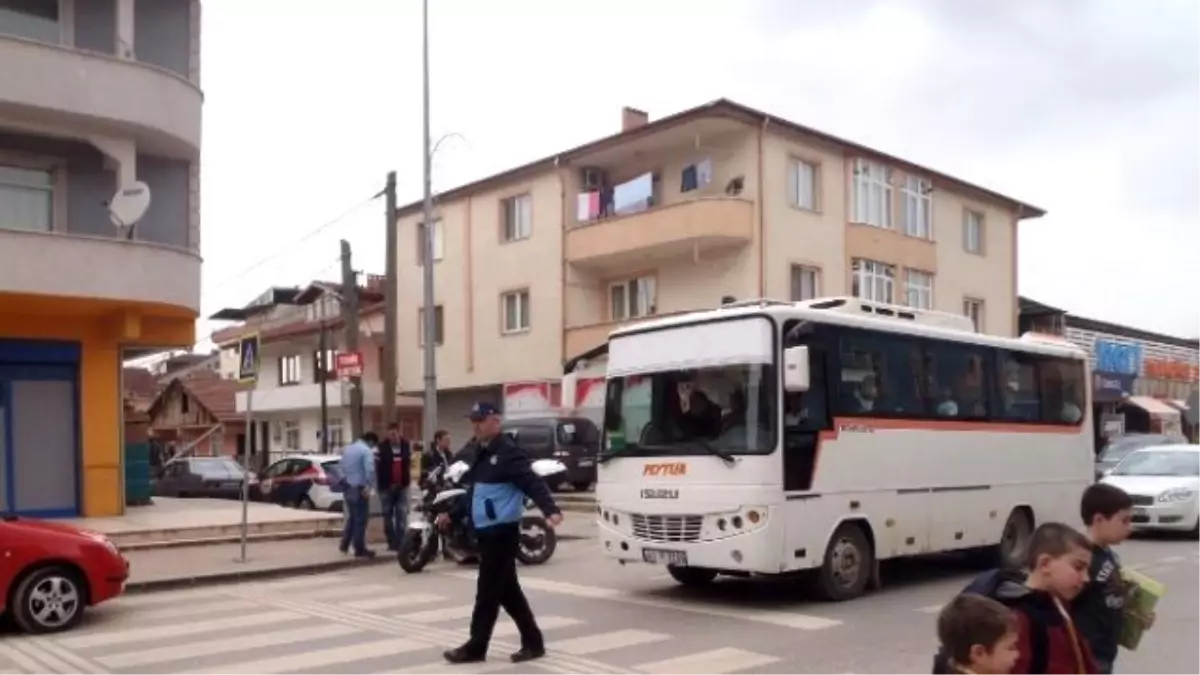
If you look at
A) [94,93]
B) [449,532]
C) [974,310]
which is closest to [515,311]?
[974,310]

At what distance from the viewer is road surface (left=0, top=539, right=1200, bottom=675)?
9164 millimetres

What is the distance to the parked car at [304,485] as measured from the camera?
2698cm

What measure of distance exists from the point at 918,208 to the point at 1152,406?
16591mm

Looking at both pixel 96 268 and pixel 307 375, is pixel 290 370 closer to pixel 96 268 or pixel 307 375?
pixel 307 375

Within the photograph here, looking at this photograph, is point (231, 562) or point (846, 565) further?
point (231, 562)

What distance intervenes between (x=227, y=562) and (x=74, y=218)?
8.02 metres

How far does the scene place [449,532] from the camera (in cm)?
1522

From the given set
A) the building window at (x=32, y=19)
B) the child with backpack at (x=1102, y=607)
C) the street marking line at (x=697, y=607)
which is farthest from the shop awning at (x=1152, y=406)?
the child with backpack at (x=1102, y=607)

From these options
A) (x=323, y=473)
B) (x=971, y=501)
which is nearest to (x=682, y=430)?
(x=971, y=501)

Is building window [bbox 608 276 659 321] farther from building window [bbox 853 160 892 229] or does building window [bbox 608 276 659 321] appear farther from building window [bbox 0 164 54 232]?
building window [bbox 0 164 54 232]

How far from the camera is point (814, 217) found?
33.5 m

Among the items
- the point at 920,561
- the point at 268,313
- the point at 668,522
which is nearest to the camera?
the point at 668,522

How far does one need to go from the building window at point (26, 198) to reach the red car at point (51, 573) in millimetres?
10509

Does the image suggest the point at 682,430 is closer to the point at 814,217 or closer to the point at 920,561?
the point at 920,561
